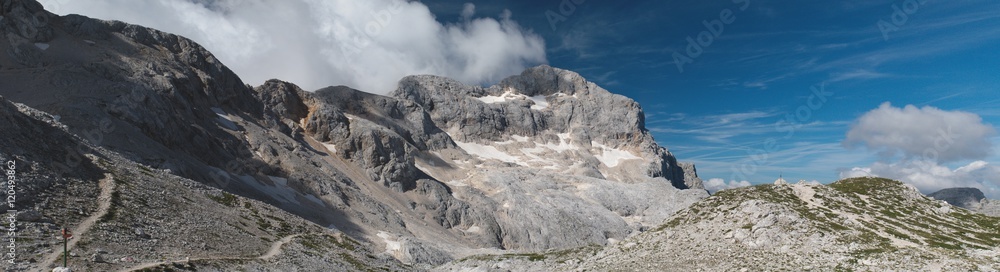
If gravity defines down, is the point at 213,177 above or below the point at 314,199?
above

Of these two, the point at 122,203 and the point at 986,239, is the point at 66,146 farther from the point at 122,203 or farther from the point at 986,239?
the point at 986,239

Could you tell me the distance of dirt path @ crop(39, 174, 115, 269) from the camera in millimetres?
31359

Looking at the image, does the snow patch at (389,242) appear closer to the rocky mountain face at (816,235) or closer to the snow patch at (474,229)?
the snow patch at (474,229)

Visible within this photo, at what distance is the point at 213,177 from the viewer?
10706 cm

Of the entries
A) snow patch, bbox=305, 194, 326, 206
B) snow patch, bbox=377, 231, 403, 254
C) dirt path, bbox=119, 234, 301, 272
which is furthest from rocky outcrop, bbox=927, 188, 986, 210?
dirt path, bbox=119, 234, 301, 272

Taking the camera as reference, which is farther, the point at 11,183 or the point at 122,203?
the point at 122,203

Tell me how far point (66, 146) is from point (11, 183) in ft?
62.4

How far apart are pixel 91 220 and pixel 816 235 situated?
2124 inches

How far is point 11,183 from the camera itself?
1585 inches

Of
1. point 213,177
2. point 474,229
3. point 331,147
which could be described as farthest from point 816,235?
point 331,147

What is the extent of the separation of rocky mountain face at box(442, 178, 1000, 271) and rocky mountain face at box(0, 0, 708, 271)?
111 ft

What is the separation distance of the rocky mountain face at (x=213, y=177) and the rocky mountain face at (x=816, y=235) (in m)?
33.9

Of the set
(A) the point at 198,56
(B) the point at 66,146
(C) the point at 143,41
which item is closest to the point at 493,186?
(A) the point at 198,56

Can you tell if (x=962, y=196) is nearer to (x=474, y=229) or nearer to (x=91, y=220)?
(x=474, y=229)
